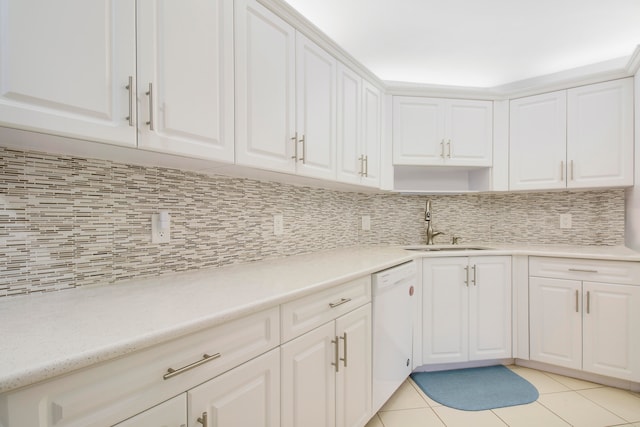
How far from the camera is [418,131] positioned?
9.00 ft

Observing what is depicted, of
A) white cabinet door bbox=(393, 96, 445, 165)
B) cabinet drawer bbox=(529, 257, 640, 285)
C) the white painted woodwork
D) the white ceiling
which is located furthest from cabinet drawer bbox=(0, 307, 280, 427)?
cabinet drawer bbox=(529, 257, 640, 285)

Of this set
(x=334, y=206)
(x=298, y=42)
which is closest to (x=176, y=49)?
(x=298, y=42)

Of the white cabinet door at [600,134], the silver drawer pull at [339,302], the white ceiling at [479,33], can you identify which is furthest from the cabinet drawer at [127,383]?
the white cabinet door at [600,134]

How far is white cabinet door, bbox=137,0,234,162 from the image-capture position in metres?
1.01

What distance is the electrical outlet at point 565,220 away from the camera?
9.18ft

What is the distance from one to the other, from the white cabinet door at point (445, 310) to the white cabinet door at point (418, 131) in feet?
2.91

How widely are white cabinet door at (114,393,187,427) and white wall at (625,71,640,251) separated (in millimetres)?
3039

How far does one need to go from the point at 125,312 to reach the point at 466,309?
7.59 ft

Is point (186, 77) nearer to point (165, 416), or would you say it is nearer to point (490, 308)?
point (165, 416)

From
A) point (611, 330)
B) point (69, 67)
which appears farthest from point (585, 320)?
point (69, 67)

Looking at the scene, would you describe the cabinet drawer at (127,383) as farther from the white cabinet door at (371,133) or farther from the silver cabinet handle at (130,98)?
the white cabinet door at (371,133)

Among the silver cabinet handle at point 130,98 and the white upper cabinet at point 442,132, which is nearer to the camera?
the silver cabinet handle at point 130,98

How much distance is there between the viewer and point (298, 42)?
1668 millimetres

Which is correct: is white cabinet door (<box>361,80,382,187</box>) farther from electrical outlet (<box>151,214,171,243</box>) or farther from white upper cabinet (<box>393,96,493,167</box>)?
electrical outlet (<box>151,214,171,243</box>)
